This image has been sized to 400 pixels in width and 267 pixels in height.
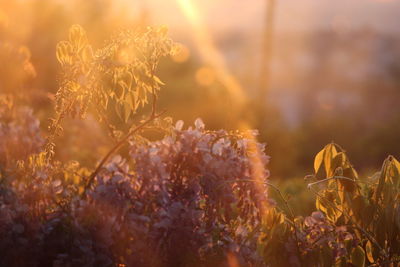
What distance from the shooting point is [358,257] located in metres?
3.71

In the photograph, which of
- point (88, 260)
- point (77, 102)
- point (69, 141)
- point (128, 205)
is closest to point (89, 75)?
point (77, 102)

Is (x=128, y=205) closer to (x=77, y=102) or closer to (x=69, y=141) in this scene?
(x=77, y=102)

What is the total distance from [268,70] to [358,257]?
73.6 feet

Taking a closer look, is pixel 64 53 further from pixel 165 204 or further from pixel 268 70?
pixel 268 70

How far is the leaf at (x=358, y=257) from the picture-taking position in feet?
12.2

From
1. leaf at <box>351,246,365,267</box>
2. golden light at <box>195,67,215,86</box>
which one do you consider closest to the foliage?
leaf at <box>351,246,365,267</box>

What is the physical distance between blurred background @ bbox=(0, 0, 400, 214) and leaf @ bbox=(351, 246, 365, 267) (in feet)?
3.91

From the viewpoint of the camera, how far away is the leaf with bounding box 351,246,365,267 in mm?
3715

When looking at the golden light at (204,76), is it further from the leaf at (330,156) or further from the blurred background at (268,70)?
the leaf at (330,156)

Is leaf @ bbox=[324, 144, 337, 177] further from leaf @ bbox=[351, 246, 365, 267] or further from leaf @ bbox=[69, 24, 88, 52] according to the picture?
leaf @ bbox=[69, 24, 88, 52]

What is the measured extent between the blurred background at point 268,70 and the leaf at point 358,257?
1.19 metres

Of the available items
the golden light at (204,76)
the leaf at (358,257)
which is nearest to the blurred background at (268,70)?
the golden light at (204,76)

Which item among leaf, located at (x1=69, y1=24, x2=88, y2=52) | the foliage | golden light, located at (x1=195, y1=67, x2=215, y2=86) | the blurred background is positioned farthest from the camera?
golden light, located at (x1=195, y1=67, x2=215, y2=86)

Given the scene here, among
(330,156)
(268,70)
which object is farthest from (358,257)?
(268,70)
